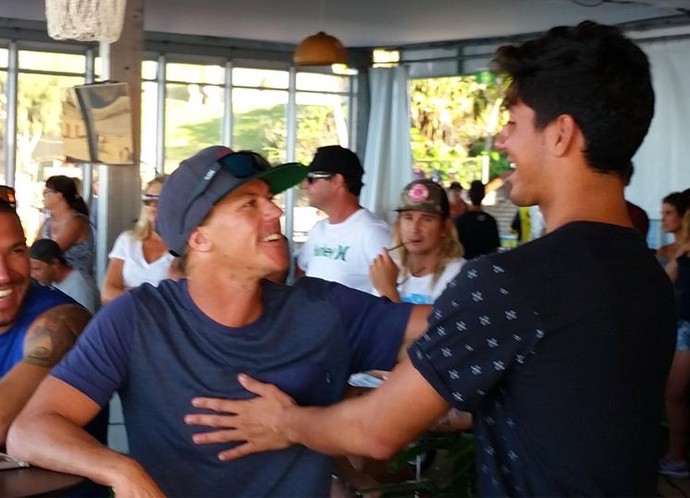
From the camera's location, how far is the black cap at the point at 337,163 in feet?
17.5

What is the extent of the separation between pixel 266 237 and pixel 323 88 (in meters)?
11.7

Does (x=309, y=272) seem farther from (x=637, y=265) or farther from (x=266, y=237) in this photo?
(x=637, y=265)

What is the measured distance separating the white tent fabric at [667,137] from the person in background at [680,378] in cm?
322

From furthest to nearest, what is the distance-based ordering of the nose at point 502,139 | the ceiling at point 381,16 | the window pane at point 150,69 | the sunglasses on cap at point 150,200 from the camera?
1. the window pane at point 150,69
2. the ceiling at point 381,16
3. the sunglasses on cap at point 150,200
4. the nose at point 502,139

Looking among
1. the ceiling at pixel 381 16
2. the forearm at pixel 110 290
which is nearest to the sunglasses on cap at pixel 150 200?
the forearm at pixel 110 290

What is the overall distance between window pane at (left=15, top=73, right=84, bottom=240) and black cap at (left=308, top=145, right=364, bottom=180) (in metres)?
7.01

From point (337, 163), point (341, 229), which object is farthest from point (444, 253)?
point (337, 163)

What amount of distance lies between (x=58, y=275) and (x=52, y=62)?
713 centimetres

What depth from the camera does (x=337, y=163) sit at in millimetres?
5340

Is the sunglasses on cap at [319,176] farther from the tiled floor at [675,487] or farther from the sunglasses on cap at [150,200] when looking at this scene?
the tiled floor at [675,487]

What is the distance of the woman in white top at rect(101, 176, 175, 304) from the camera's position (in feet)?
17.9

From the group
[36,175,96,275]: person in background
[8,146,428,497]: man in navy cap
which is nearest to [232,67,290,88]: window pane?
[36,175,96,275]: person in background

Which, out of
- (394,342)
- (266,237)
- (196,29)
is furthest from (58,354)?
(196,29)

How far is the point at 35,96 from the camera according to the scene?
1191 centimetres
